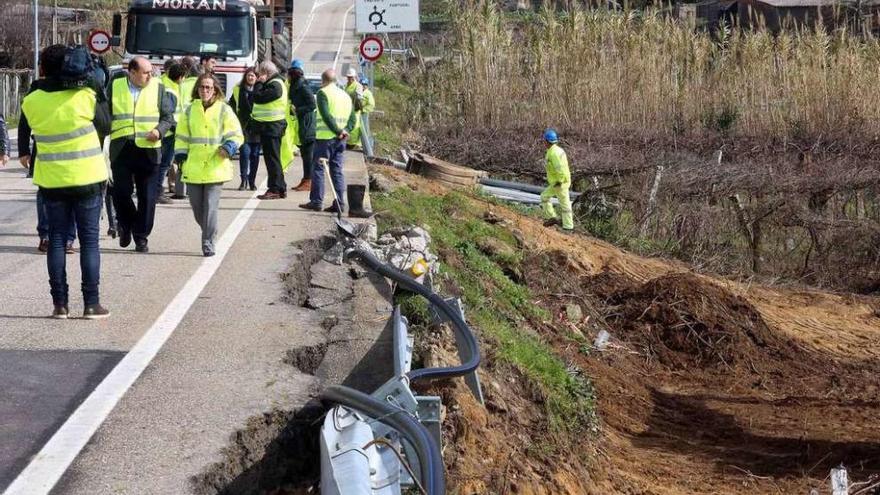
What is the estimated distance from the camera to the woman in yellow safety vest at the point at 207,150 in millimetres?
11711

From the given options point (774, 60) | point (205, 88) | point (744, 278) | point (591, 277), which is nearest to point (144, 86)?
point (205, 88)

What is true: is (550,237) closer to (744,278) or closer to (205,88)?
(744,278)

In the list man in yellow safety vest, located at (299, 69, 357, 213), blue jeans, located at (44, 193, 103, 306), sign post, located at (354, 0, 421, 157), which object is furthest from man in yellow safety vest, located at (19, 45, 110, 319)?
sign post, located at (354, 0, 421, 157)

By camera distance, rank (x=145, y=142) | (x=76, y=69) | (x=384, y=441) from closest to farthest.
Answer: (x=384, y=441) → (x=76, y=69) → (x=145, y=142)

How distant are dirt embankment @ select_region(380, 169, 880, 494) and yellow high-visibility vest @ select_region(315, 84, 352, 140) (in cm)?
279

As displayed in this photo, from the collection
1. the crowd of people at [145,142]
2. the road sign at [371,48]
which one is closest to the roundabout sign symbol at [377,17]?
the road sign at [371,48]

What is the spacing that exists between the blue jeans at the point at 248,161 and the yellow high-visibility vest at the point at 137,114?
16.5 ft

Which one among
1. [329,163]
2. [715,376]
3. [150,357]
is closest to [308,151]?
[329,163]

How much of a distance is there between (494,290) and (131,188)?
12.1 feet

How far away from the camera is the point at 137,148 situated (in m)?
11.8

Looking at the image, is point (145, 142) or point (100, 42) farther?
point (100, 42)

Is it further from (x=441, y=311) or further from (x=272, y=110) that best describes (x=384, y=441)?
(x=272, y=110)

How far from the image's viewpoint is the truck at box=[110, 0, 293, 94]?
2208cm

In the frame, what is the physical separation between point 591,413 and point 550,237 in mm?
7631
